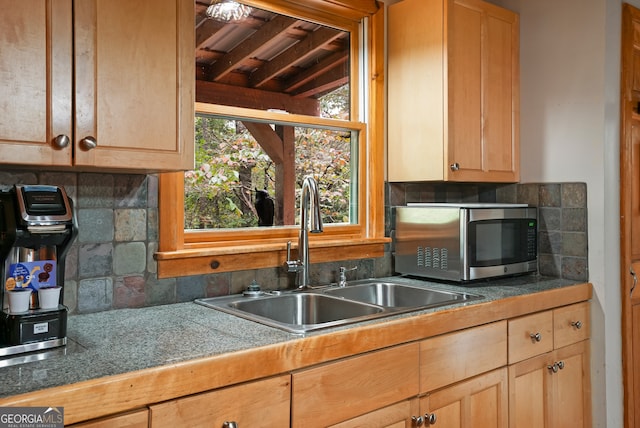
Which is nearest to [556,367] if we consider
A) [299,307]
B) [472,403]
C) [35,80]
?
[472,403]

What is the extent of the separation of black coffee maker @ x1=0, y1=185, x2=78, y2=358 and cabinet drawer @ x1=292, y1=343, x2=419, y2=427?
2.06 feet

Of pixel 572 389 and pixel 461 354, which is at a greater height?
pixel 461 354

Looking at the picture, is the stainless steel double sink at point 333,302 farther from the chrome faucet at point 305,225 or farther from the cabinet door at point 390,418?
the cabinet door at point 390,418

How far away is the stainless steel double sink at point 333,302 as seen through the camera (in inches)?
74.6

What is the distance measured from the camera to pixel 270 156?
7.55 feet

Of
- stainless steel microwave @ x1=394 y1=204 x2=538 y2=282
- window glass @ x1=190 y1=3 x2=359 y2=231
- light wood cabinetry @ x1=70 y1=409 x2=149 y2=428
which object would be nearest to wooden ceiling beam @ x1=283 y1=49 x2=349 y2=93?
window glass @ x1=190 y1=3 x2=359 y2=231

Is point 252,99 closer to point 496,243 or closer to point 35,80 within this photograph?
point 35,80

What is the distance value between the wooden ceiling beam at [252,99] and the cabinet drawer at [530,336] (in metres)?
1.23

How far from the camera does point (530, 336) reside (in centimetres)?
215

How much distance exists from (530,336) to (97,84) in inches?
69.9

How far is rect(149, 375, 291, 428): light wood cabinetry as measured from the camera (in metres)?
1.22

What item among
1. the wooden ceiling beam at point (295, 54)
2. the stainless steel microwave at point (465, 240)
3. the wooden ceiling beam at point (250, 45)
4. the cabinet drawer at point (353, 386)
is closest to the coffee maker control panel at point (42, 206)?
the cabinet drawer at point (353, 386)

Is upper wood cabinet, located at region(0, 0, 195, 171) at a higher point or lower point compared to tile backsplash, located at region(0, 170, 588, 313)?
higher

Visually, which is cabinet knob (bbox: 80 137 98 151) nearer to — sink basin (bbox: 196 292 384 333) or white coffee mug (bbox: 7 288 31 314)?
white coffee mug (bbox: 7 288 31 314)
